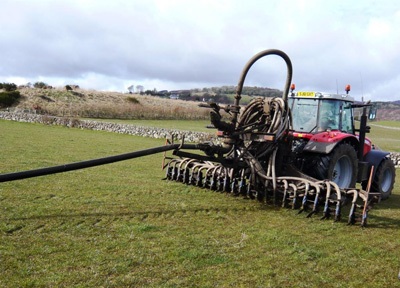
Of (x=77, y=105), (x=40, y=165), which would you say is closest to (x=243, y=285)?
(x=40, y=165)

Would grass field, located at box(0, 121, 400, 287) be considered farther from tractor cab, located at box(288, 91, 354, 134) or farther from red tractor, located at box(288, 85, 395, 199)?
tractor cab, located at box(288, 91, 354, 134)

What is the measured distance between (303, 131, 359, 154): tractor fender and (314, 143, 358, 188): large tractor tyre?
18cm

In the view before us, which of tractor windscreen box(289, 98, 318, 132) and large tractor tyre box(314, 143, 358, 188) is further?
tractor windscreen box(289, 98, 318, 132)

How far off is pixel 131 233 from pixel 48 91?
44.7 m

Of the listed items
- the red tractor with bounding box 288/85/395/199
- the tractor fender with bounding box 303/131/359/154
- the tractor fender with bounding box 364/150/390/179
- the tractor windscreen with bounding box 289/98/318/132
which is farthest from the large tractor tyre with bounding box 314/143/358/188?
the tractor fender with bounding box 364/150/390/179

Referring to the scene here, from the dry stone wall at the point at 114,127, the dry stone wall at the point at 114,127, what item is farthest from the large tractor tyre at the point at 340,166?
the dry stone wall at the point at 114,127

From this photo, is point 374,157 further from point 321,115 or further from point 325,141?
point 325,141

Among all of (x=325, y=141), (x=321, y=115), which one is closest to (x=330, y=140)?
(x=325, y=141)

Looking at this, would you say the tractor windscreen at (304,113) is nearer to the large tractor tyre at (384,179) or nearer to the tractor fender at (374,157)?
the tractor fender at (374,157)

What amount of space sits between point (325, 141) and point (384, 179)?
113 inches

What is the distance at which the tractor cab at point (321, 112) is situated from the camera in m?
8.30

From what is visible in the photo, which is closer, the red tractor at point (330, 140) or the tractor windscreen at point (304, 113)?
Answer: the red tractor at point (330, 140)

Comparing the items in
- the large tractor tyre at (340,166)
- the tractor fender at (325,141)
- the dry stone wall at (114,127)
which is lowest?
the dry stone wall at (114,127)

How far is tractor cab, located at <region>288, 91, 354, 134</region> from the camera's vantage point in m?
8.30
